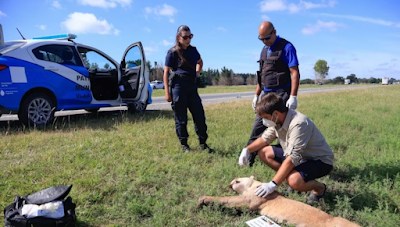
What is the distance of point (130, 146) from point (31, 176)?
146 centimetres

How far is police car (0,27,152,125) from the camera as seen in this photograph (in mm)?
5016

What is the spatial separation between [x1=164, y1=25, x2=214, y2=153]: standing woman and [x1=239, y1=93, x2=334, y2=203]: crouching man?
1.62 m

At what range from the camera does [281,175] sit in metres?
2.66

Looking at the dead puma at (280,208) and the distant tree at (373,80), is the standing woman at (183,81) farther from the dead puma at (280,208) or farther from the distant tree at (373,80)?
the distant tree at (373,80)

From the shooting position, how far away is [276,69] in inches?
143

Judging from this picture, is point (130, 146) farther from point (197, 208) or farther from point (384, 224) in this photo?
point (384, 224)

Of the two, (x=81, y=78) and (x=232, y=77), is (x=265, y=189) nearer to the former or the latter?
(x=81, y=78)

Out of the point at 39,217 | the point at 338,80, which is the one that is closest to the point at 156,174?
the point at 39,217

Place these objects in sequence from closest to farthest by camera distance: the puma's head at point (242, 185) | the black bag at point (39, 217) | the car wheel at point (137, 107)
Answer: the black bag at point (39, 217), the puma's head at point (242, 185), the car wheel at point (137, 107)

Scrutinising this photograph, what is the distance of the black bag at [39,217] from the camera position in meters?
2.09

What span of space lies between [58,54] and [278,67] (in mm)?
4536

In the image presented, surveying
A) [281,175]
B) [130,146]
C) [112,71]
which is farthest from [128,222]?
[112,71]

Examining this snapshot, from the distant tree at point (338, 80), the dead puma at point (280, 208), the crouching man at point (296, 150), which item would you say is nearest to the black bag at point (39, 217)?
the dead puma at point (280, 208)

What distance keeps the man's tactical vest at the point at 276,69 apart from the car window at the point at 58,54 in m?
4.27
